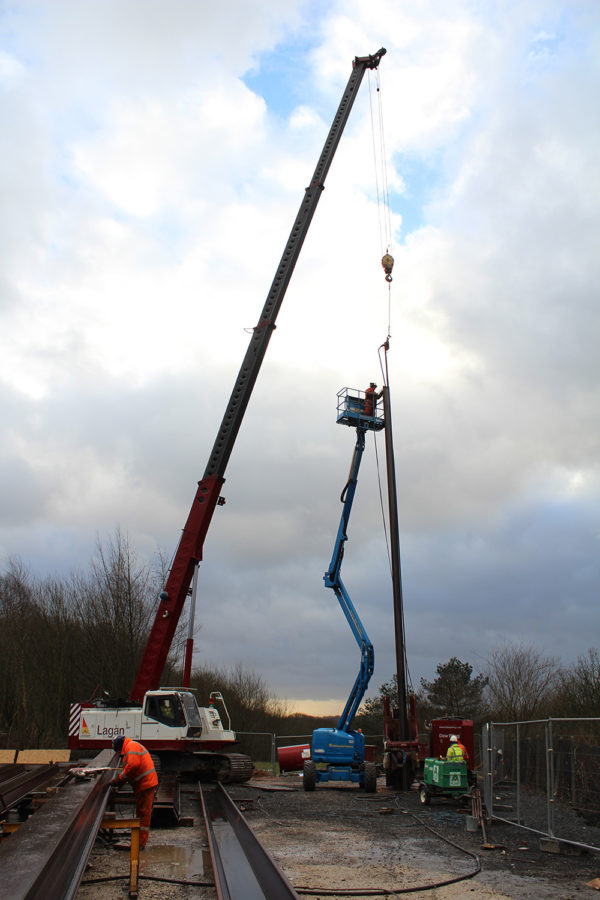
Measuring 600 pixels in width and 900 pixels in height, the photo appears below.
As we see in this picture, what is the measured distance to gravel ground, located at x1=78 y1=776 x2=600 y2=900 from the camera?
822 centimetres

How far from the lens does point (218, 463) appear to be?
59.4ft

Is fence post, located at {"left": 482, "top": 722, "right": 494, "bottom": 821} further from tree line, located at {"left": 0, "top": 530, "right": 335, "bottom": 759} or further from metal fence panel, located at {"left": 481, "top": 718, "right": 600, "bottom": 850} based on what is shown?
tree line, located at {"left": 0, "top": 530, "right": 335, "bottom": 759}

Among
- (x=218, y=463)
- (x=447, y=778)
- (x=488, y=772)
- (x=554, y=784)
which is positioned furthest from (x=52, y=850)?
(x=218, y=463)

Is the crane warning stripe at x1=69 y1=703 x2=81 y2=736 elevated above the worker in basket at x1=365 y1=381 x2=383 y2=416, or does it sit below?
below

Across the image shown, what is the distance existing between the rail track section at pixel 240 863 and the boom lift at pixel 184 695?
3927 millimetres

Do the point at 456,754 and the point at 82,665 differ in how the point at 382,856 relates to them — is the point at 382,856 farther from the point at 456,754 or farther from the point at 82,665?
the point at 82,665

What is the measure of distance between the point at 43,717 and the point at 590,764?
973 inches

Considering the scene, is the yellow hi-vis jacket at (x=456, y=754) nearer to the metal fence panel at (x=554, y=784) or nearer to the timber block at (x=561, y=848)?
the metal fence panel at (x=554, y=784)

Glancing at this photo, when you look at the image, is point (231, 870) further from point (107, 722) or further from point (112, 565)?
point (112, 565)

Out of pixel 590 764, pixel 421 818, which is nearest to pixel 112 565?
pixel 421 818

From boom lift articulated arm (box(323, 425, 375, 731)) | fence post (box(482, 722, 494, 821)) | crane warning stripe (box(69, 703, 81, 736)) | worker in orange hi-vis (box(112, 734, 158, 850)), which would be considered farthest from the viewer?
boom lift articulated arm (box(323, 425, 375, 731))

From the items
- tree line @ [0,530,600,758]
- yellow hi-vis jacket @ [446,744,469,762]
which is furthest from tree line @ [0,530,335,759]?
yellow hi-vis jacket @ [446,744,469,762]

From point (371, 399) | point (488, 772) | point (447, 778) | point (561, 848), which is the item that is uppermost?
point (371, 399)

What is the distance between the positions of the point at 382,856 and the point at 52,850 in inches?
221
